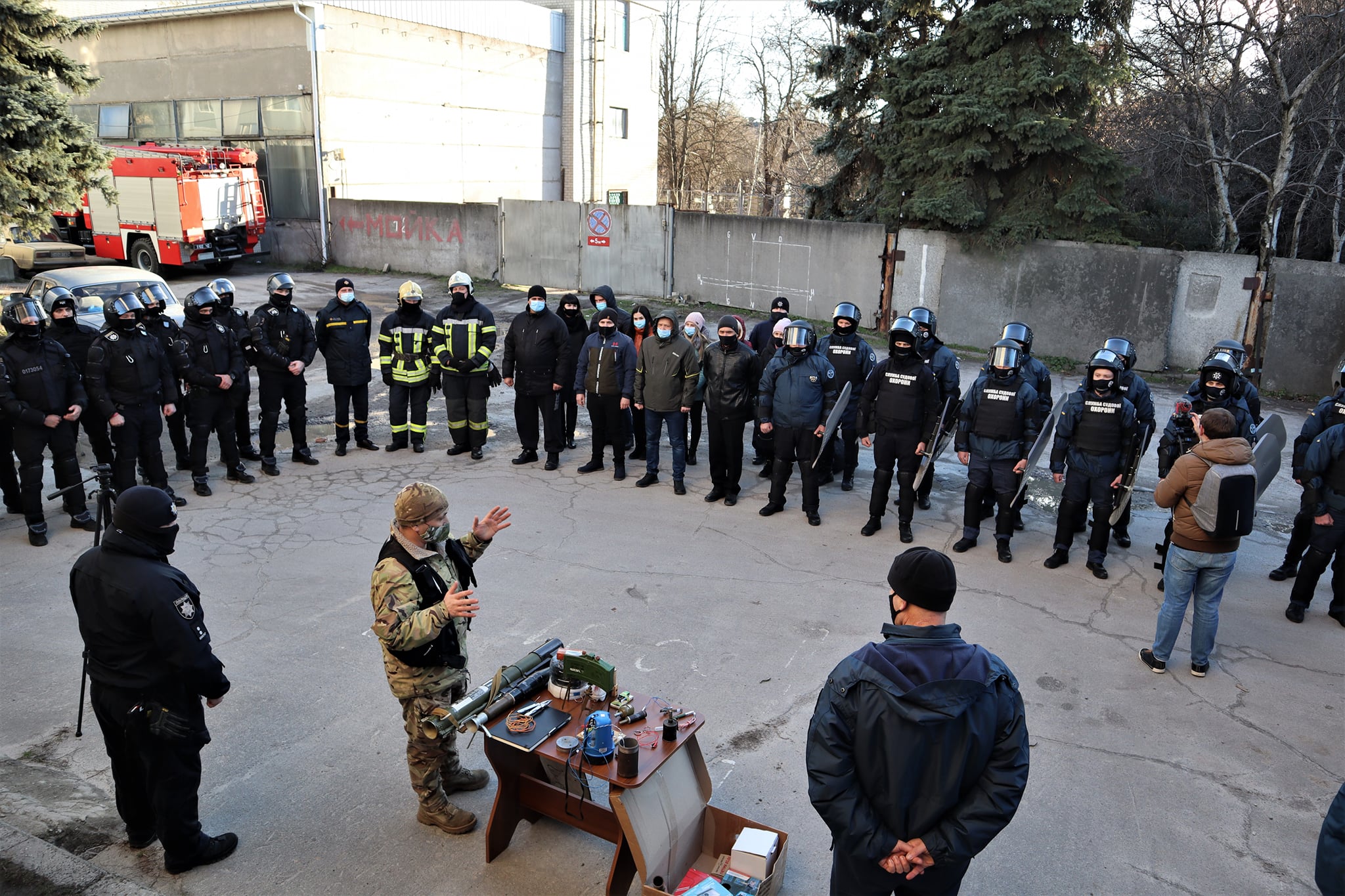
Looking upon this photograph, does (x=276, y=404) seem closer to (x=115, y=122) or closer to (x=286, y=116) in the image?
(x=286, y=116)

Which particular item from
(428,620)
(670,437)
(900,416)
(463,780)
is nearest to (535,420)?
(670,437)

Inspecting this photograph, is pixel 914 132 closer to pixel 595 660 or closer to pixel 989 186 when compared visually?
pixel 989 186

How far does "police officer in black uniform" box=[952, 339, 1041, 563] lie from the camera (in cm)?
796

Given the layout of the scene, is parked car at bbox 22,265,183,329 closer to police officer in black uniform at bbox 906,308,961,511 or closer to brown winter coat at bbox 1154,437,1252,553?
police officer in black uniform at bbox 906,308,961,511

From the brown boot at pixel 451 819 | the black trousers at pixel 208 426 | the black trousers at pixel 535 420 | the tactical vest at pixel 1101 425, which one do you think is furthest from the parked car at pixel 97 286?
the tactical vest at pixel 1101 425

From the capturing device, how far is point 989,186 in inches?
647

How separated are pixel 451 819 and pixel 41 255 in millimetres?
24625

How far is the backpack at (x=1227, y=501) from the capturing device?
5762 mm

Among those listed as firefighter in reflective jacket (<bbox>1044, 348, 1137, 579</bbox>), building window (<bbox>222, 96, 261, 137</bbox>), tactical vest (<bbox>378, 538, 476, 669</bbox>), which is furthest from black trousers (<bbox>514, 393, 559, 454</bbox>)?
building window (<bbox>222, 96, 261, 137</bbox>)

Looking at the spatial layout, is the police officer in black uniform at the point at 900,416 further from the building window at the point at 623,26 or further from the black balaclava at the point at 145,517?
the building window at the point at 623,26

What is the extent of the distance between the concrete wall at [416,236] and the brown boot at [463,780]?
19.7 metres

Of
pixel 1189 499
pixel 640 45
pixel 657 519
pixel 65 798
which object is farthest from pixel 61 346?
pixel 640 45

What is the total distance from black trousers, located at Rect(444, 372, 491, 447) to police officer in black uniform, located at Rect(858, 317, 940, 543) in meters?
4.42

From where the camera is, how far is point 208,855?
14.1 feet
